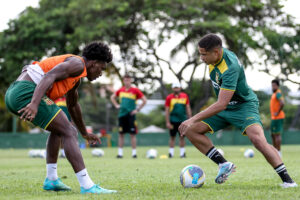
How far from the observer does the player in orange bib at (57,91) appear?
4.96 metres

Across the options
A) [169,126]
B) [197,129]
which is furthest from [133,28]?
[197,129]

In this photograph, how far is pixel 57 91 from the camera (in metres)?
5.41

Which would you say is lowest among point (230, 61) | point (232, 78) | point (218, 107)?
point (218, 107)

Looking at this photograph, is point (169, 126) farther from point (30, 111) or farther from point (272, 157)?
point (30, 111)

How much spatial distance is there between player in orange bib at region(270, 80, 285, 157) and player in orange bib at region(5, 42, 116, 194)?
9.64 metres

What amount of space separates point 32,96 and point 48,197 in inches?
45.0

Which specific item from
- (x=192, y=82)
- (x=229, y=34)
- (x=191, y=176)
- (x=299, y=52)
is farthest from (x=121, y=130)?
(x=192, y=82)

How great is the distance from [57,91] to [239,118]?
7.80 feet

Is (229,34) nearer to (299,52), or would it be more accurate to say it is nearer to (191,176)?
(299,52)

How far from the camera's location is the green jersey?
562 cm

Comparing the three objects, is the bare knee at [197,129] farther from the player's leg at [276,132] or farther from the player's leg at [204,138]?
the player's leg at [276,132]

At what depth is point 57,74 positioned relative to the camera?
498 centimetres

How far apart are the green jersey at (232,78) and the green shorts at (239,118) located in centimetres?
7

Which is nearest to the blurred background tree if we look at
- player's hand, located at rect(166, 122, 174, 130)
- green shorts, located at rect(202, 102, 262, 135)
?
player's hand, located at rect(166, 122, 174, 130)
